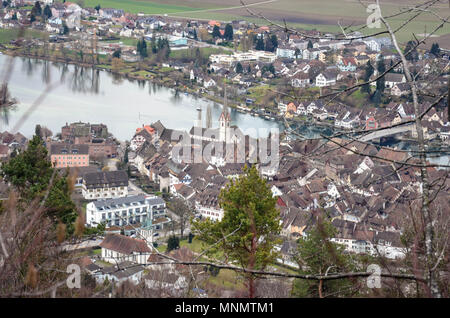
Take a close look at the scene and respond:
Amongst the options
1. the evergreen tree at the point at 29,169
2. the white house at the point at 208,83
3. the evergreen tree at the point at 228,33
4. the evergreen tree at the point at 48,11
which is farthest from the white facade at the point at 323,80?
the evergreen tree at the point at 29,169

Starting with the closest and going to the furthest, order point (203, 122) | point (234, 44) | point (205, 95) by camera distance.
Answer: point (203, 122) → point (205, 95) → point (234, 44)

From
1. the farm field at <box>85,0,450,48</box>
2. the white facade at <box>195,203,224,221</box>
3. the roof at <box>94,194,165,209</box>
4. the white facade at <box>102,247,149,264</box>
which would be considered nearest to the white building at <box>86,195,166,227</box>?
the roof at <box>94,194,165,209</box>

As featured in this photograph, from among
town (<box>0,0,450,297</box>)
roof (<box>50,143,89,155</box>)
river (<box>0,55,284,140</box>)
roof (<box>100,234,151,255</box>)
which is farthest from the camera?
river (<box>0,55,284,140</box>)

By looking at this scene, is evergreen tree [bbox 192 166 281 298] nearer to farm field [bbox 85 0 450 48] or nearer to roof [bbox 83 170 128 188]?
roof [bbox 83 170 128 188]

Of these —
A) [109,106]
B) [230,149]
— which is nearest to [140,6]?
[109,106]
